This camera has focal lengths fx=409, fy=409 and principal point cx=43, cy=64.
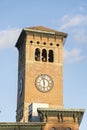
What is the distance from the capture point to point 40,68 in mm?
56969

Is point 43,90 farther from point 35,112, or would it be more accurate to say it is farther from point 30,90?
point 35,112

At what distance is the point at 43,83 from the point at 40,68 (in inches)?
92.5

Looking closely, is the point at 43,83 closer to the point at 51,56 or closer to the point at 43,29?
the point at 51,56

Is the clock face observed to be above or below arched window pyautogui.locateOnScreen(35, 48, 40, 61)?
below

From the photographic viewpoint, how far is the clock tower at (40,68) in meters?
55.2

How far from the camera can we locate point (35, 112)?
2002 inches

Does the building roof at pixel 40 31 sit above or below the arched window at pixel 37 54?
above

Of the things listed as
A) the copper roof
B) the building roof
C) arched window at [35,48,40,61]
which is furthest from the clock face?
the copper roof

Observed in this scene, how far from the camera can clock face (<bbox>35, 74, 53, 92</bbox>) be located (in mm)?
55656

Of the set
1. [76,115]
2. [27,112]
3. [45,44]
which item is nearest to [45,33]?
[45,44]

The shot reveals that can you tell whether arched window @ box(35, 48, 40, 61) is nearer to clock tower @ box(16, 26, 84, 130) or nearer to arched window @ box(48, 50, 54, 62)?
clock tower @ box(16, 26, 84, 130)

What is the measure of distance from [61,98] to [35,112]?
640 centimetres

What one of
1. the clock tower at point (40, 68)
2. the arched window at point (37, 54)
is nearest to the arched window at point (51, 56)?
the clock tower at point (40, 68)

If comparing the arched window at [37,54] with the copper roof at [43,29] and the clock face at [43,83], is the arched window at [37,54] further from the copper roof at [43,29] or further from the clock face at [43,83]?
the clock face at [43,83]
